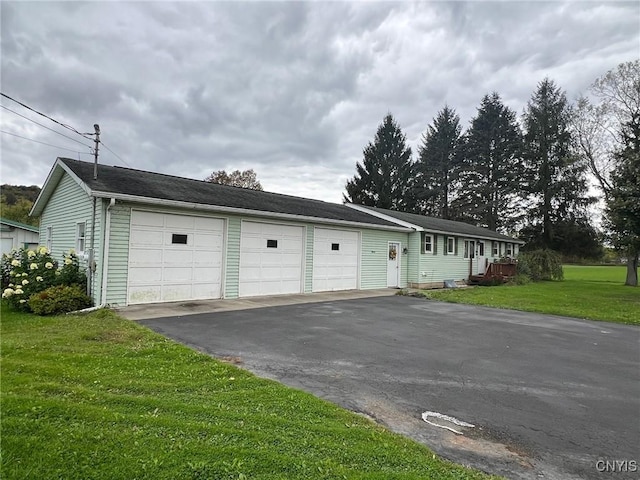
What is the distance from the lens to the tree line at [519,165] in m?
24.0

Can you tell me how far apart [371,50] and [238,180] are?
27.0 meters

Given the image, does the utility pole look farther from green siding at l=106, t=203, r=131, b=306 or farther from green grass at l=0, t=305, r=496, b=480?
green grass at l=0, t=305, r=496, b=480

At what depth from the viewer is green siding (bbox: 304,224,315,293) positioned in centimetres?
1356

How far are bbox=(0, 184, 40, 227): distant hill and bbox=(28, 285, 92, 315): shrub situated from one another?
18935mm

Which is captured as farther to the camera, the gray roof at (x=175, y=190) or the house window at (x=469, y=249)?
the house window at (x=469, y=249)

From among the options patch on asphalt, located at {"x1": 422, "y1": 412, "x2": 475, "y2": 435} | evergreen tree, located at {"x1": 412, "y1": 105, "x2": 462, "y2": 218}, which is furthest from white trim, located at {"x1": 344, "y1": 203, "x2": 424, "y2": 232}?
evergreen tree, located at {"x1": 412, "y1": 105, "x2": 462, "y2": 218}

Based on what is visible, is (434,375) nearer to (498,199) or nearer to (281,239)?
(281,239)

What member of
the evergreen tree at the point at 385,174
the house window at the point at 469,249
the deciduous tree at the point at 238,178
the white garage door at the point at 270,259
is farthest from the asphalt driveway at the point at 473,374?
the evergreen tree at the point at 385,174

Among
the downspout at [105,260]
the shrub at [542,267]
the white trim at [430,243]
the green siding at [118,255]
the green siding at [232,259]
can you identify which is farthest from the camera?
the shrub at [542,267]

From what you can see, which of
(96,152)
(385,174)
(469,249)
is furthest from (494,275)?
(385,174)

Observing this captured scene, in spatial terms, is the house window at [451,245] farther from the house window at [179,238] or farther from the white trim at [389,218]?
the house window at [179,238]

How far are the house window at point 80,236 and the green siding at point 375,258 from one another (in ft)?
33.1

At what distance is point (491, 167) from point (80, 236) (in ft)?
129

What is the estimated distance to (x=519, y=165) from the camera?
1465 inches
